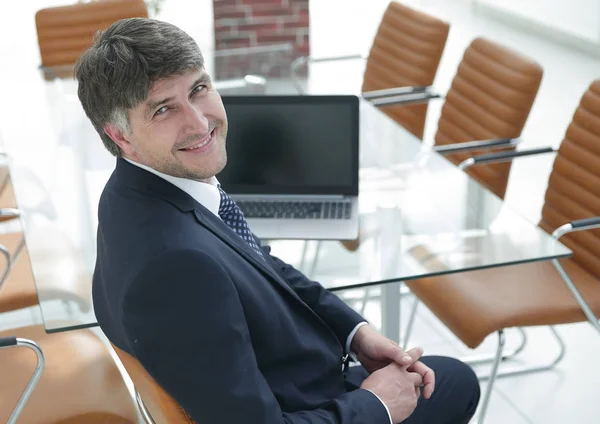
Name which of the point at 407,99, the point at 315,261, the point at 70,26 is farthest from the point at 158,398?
the point at 70,26

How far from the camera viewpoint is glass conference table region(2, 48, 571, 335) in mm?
2180

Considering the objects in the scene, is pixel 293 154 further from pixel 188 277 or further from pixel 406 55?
A: pixel 406 55

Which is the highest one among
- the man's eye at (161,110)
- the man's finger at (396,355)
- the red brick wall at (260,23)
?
the man's eye at (161,110)

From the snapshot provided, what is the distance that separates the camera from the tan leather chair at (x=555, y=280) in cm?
247

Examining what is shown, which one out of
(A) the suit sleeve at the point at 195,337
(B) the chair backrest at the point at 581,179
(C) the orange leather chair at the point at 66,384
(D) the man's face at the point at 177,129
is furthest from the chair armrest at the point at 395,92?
(A) the suit sleeve at the point at 195,337

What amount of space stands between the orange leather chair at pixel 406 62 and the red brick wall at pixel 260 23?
1.83m

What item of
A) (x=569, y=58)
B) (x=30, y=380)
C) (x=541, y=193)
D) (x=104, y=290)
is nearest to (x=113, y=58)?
(x=104, y=290)

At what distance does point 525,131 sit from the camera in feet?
16.9

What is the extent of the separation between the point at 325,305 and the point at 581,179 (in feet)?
3.54

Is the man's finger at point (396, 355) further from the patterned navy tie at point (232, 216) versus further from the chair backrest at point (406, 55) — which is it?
the chair backrest at point (406, 55)

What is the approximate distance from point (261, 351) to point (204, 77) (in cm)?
50

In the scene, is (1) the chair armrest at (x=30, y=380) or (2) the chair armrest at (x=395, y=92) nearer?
(1) the chair armrest at (x=30, y=380)

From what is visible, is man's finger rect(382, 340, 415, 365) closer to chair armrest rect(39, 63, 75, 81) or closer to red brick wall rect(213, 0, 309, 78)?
chair armrest rect(39, 63, 75, 81)

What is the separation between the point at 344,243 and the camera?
7.53 feet
